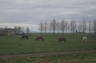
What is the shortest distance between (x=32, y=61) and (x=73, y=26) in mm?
81669

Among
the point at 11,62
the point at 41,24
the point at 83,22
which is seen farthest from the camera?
the point at 41,24

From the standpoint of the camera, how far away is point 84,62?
1753 cm

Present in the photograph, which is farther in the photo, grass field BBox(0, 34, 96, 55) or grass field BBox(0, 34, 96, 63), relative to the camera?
grass field BBox(0, 34, 96, 55)

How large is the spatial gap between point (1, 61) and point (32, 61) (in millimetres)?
2658

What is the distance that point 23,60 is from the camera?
17875 mm

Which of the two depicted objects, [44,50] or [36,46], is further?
[36,46]

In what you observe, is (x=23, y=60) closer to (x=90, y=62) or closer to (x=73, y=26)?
(x=90, y=62)

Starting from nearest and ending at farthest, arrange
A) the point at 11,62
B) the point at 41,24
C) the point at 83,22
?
the point at 11,62, the point at 83,22, the point at 41,24

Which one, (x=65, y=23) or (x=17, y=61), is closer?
(x=17, y=61)

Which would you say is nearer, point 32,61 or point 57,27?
point 32,61

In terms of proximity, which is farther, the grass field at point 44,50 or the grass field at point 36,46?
the grass field at point 36,46

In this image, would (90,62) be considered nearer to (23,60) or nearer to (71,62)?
(71,62)

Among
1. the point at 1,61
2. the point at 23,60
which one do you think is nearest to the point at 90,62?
the point at 23,60

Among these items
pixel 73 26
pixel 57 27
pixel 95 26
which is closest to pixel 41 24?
pixel 57 27
